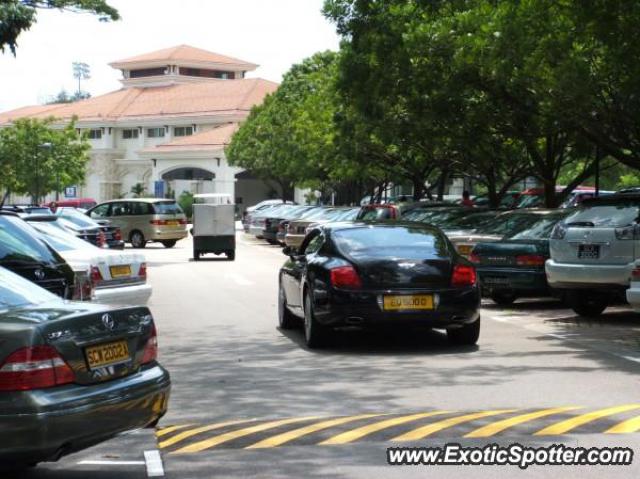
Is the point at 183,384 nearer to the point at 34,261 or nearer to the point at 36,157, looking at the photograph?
the point at 34,261

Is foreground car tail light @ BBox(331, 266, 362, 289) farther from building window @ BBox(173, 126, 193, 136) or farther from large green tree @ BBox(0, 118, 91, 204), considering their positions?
building window @ BBox(173, 126, 193, 136)

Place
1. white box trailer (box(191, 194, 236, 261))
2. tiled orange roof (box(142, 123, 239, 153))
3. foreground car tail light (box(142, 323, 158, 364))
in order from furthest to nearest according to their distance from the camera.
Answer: tiled orange roof (box(142, 123, 239, 153)), white box trailer (box(191, 194, 236, 261)), foreground car tail light (box(142, 323, 158, 364))

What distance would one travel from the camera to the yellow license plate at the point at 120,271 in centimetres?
1404

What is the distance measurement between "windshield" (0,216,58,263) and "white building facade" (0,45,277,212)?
249ft

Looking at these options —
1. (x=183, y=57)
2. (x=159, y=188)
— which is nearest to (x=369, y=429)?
(x=159, y=188)

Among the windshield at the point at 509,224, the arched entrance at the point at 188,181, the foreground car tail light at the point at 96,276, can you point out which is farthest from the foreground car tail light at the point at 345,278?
the arched entrance at the point at 188,181

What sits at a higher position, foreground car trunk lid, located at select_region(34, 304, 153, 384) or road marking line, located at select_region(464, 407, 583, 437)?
foreground car trunk lid, located at select_region(34, 304, 153, 384)

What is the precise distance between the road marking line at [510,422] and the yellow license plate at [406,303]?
145 inches

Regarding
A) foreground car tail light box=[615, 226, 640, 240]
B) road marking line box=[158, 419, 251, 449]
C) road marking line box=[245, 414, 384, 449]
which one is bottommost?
road marking line box=[158, 419, 251, 449]

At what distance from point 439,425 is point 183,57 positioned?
335 ft

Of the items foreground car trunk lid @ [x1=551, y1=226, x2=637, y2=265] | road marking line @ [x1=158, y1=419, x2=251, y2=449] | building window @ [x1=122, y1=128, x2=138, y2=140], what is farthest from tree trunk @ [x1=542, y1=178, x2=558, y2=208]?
building window @ [x1=122, y1=128, x2=138, y2=140]

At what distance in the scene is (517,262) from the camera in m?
17.6

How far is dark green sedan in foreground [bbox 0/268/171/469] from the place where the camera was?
5914 mm

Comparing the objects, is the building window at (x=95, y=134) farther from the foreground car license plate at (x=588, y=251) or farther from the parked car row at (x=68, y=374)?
the parked car row at (x=68, y=374)
